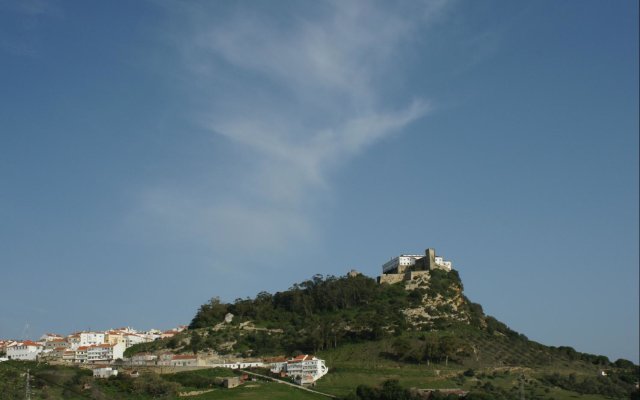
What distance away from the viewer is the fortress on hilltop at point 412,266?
357 feet

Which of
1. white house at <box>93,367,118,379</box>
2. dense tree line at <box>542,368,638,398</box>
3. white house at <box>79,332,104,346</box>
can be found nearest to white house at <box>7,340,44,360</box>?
white house at <box>79,332,104,346</box>

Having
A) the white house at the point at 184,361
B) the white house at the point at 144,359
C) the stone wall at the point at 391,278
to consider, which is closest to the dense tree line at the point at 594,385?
the stone wall at the point at 391,278

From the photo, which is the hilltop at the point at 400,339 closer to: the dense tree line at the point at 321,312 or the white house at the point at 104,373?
the dense tree line at the point at 321,312

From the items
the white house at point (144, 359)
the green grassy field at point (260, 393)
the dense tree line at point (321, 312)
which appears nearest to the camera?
the green grassy field at point (260, 393)

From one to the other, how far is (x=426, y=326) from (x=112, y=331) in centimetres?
5313

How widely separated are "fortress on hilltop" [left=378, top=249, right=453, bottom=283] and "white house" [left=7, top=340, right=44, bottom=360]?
1983 inches

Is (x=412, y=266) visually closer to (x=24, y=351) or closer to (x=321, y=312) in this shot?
(x=321, y=312)

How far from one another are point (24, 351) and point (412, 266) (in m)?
57.7

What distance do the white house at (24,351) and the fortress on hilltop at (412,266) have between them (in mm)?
50379

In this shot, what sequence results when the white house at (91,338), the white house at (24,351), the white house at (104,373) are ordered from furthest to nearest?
the white house at (91,338), the white house at (24,351), the white house at (104,373)

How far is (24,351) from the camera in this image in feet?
321

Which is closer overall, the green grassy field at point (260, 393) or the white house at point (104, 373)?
the green grassy field at point (260, 393)

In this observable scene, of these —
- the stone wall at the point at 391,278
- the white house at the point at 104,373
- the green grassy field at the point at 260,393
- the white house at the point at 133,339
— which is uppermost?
the stone wall at the point at 391,278

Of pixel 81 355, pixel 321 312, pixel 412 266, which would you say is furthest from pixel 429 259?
pixel 81 355
